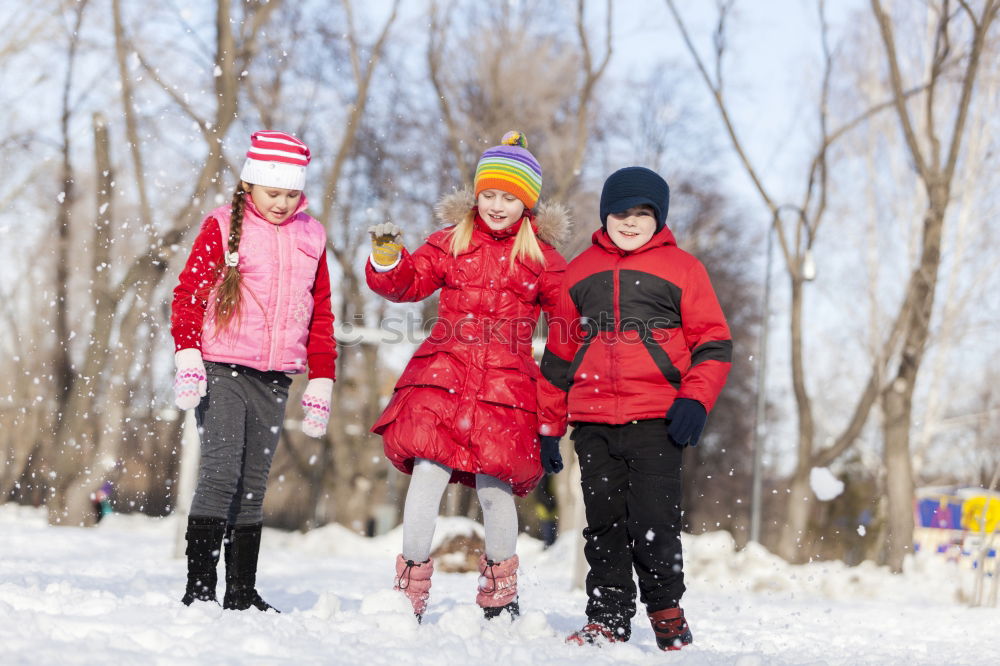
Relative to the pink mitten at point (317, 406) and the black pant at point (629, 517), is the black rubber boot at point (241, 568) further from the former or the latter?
the black pant at point (629, 517)

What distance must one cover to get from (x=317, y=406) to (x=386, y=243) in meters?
0.61

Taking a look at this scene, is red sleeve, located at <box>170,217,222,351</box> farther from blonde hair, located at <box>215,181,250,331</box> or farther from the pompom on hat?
the pompom on hat

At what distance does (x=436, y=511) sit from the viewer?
358 centimetres

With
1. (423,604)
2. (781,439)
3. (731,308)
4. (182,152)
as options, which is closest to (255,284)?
(423,604)

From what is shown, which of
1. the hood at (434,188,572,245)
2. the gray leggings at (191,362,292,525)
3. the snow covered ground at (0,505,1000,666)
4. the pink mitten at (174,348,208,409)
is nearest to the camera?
the snow covered ground at (0,505,1000,666)

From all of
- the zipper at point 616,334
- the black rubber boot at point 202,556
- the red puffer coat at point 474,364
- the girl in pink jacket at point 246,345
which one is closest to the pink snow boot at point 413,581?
the red puffer coat at point 474,364

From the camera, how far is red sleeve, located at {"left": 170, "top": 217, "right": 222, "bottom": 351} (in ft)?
11.1

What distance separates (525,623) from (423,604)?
390mm

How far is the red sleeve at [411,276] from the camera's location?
356 cm

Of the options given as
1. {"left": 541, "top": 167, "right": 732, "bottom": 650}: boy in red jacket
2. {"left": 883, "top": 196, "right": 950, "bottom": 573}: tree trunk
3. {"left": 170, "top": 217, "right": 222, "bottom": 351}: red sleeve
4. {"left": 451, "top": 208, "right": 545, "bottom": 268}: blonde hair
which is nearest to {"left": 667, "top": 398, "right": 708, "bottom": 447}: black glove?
{"left": 541, "top": 167, "right": 732, "bottom": 650}: boy in red jacket

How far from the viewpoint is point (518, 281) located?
12.3ft

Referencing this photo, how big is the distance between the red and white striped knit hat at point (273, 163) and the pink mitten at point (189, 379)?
0.68m

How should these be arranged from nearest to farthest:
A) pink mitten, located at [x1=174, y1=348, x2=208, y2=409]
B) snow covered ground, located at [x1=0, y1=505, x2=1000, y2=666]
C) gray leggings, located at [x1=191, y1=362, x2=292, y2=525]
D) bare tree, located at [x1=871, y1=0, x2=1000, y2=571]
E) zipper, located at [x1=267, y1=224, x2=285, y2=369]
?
snow covered ground, located at [x1=0, y1=505, x2=1000, y2=666] → pink mitten, located at [x1=174, y1=348, x2=208, y2=409] → gray leggings, located at [x1=191, y1=362, x2=292, y2=525] → zipper, located at [x1=267, y1=224, x2=285, y2=369] → bare tree, located at [x1=871, y1=0, x2=1000, y2=571]

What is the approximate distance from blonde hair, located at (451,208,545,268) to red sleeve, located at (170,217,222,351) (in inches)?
32.7
